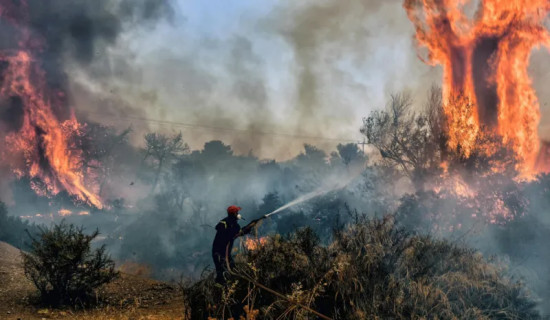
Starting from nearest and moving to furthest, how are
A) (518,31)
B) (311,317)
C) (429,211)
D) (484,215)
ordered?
(311,317) < (484,215) < (429,211) < (518,31)

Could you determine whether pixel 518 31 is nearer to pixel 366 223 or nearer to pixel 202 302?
pixel 366 223

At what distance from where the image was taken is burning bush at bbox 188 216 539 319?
4.99 meters

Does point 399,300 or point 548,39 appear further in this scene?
point 548,39

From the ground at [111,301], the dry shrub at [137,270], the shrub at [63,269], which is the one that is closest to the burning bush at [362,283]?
the ground at [111,301]

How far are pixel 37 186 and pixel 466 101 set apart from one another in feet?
168

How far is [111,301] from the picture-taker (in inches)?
320

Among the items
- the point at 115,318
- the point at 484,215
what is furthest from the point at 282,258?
the point at 484,215

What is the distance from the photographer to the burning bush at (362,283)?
499cm

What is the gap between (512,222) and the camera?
1992 cm

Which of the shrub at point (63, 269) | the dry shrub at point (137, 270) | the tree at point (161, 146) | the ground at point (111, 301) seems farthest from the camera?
the tree at point (161, 146)

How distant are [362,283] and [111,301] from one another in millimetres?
6220

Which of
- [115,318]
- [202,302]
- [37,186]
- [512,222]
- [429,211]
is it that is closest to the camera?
[202,302]

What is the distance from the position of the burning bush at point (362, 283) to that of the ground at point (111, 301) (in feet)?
7.03

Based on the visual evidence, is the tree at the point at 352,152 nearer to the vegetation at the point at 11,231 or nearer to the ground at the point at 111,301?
the vegetation at the point at 11,231
